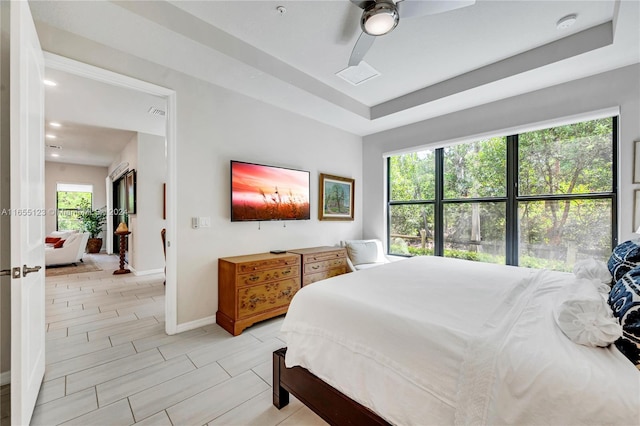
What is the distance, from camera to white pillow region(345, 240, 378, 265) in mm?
4051

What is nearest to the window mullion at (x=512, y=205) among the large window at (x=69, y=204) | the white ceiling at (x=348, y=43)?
the white ceiling at (x=348, y=43)

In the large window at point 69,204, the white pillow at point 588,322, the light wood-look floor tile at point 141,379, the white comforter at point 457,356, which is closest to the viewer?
the white comforter at point 457,356

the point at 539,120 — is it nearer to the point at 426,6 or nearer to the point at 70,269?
the point at 426,6

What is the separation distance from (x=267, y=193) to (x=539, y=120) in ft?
10.7

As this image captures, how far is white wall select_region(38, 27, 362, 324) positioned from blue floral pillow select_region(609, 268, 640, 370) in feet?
9.97

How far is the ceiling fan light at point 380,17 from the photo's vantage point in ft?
5.60

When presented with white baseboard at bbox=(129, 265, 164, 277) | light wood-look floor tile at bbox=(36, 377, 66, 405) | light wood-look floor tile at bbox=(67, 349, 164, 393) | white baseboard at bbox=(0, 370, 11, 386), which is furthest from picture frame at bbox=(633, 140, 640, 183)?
white baseboard at bbox=(129, 265, 164, 277)

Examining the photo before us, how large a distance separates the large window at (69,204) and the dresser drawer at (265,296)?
25.3 ft

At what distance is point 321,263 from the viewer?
3.60 m

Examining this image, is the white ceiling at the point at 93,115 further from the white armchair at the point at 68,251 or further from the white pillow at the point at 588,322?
the white pillow at the point at 588,322

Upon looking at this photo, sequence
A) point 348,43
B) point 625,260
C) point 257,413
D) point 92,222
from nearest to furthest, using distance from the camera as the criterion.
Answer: point 625,260, point 257,413, point 348,43, point 92,222

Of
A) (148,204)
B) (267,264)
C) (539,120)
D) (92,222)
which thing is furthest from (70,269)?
(539,120)

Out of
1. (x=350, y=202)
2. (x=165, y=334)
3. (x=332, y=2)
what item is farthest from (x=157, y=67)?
(x=350, y=202)

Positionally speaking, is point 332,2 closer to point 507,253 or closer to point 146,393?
point 146,393
